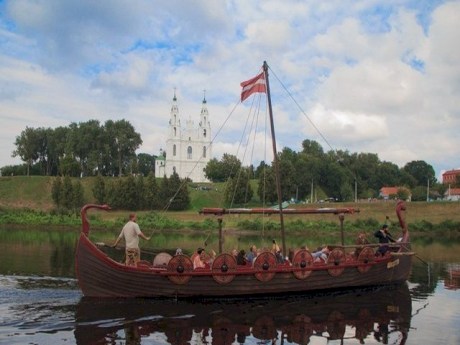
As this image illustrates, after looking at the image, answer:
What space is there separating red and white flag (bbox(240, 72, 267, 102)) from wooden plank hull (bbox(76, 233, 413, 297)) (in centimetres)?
858

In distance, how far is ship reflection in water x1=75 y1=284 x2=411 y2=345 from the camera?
14.7m

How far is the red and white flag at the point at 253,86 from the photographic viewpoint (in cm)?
2399

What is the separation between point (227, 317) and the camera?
17422mm

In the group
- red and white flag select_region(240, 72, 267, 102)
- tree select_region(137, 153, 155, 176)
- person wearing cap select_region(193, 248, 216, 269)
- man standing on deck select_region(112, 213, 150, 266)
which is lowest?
person wearing cap select_region(193, 248, 216, 269)

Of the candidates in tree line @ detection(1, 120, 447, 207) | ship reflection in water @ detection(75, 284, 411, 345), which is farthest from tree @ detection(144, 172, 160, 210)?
ship reflection in water @ detection(75, 284, 411, 345)

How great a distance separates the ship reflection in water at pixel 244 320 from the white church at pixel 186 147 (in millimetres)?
124630

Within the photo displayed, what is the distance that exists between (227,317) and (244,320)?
706 millimetres

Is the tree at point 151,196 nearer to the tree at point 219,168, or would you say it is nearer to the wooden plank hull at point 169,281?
the tree at point 219,168

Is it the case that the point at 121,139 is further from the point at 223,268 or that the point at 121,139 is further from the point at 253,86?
the point at 223,268

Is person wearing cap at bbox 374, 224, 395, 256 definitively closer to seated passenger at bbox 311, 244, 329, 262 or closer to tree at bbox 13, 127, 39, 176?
seated passenger at bbox 311, 244, 329, 262

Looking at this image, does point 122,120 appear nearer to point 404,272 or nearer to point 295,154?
point 295,154

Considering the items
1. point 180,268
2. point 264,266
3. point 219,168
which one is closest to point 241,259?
point 264,266

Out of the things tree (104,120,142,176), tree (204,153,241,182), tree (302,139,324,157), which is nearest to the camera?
tree (204,153,241,182)

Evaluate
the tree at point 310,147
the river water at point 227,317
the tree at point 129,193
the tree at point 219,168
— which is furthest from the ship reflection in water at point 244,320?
the tree at point 310,147
